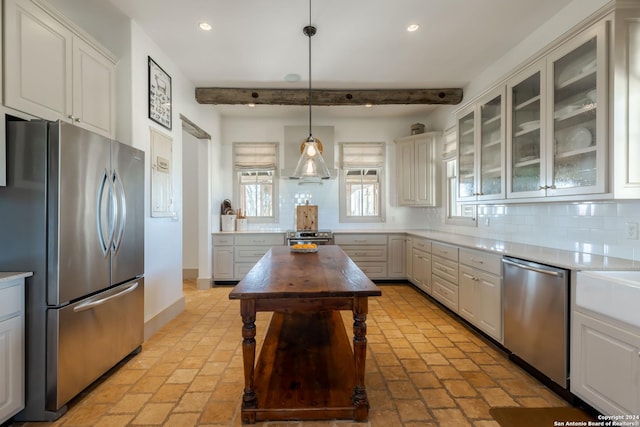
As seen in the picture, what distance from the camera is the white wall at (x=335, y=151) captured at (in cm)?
548

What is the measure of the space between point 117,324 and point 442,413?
7.76ft

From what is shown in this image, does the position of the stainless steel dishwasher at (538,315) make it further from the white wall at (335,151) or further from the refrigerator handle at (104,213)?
the white wall at (335,151)

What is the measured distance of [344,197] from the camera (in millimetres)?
5590

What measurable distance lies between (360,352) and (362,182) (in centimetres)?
421

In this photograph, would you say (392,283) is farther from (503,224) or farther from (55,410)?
(55,410)

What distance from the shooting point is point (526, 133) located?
268cm

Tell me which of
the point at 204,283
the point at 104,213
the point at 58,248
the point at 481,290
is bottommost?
the point at 204,283

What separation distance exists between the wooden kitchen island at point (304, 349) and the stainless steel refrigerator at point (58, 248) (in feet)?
3.51

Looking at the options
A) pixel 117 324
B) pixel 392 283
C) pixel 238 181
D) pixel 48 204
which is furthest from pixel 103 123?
pixel 392 283

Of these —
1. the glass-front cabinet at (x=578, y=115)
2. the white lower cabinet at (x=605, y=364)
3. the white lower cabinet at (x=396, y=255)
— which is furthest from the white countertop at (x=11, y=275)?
the white lower cabinet at (x=396, y=255)

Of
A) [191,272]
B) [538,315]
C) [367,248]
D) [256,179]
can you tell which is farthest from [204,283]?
[538,315]

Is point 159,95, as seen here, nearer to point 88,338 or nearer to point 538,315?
point 88,338

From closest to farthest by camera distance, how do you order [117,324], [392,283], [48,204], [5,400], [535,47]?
[5,400] < [48,204] < [117,324] < [535,47] < [392,283]

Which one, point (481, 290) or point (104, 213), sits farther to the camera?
point (481, 290)
